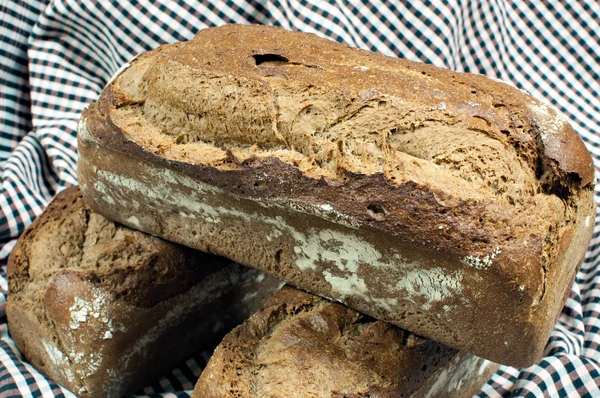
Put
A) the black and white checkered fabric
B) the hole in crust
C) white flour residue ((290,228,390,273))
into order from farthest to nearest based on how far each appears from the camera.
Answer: the black and white checkered fabric
the hole in crust
white flour residue ((290,228,390,273))

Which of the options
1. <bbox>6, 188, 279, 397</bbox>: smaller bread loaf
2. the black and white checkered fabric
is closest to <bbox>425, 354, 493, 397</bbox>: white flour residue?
<bbox>6, 188, 279, 397</bbox>: smaller bread loaf

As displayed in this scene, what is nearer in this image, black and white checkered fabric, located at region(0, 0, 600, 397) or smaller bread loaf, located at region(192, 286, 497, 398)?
smaller bread loaf, located at region(192, 286, 497, 398)

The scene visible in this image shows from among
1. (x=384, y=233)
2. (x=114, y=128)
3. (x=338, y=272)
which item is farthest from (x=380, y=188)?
(x=114, y=128)

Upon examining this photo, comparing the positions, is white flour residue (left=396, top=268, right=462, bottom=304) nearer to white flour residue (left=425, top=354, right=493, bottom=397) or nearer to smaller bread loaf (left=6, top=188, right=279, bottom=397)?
white flour residue (left=425, top=354, right=493, bottom=397)

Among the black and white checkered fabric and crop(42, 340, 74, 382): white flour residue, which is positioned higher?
the black and white checkered fabric

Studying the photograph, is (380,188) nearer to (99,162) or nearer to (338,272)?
(338,272)

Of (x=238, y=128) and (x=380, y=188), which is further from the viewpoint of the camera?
(x=238, y=128)

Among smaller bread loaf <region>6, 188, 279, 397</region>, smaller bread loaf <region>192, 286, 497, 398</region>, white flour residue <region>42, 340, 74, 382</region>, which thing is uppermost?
smaller bread loaf <region>192, 286, 497, 398</region>
